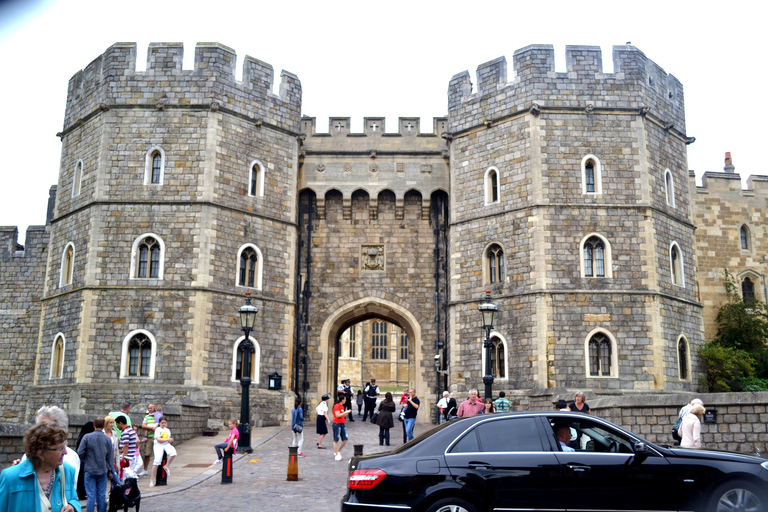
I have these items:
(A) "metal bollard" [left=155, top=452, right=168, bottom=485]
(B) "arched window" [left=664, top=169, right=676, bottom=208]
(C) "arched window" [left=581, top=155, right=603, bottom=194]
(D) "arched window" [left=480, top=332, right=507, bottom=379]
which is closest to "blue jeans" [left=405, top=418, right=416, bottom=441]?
(D) "arched window" [left=480, top=332, right=507, bottom=379]

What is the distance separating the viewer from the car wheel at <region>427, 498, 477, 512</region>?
23.3 ft

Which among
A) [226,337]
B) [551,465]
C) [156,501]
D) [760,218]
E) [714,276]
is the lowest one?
[156,501]

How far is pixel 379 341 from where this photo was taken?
6788 cm

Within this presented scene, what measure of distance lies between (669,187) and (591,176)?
9.36ft

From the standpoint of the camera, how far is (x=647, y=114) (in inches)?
899

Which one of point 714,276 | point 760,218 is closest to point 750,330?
point 714,276

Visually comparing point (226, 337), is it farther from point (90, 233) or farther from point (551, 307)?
point (551, 307)

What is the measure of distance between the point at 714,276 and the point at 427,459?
75.6ft

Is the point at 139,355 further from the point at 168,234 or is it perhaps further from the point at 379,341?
the point at 379,341

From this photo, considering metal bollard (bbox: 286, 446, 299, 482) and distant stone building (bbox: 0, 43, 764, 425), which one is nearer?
metal bollard (bbox: 286, 446, 299, 482)

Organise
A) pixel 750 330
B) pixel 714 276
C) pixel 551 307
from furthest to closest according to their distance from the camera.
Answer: pixel 714 276 < pixel 750 330 < pixel 551 307

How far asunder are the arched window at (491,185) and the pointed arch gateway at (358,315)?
16.2 ft

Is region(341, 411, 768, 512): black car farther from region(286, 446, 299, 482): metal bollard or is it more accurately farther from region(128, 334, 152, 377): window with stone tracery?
region(128, 334, 152, 377): window with stone tracery

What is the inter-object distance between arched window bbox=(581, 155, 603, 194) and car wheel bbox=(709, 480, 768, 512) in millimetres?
15721
